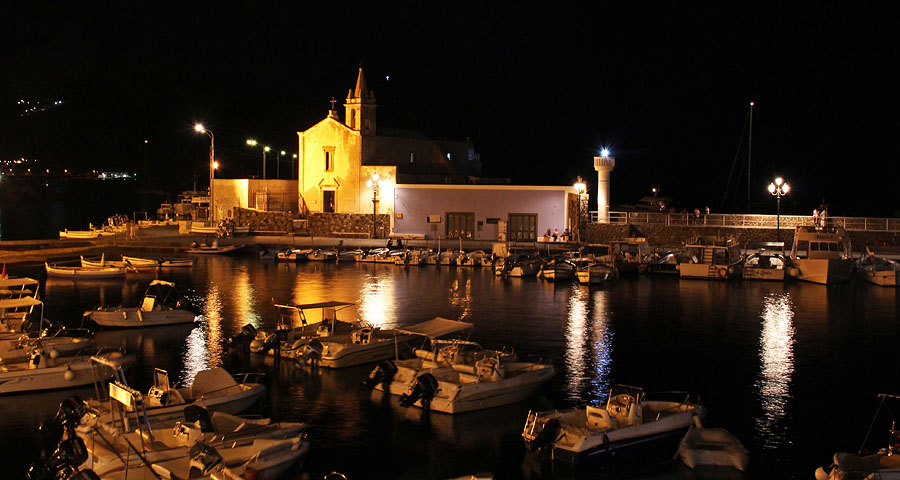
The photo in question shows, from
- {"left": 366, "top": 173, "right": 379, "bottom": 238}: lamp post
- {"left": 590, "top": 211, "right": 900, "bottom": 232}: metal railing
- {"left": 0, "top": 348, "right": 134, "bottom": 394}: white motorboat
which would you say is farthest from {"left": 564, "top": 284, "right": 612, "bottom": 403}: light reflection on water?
{"left": 366, "top": 173, "right": 379, "bottom": 238}: lamp post

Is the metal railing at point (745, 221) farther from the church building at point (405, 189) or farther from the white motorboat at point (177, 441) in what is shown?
the white motorboat at point (177, 441)

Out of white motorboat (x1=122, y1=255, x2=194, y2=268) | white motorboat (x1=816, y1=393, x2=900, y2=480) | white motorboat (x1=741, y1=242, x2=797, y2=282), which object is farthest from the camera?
white motorboat (x1=122, y1=255, x2=194, y2=268)

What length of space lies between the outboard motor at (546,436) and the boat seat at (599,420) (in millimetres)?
730

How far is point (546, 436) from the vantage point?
16.2 metres

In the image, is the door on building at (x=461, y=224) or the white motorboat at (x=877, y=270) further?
the door on building at (x=461, y=224)

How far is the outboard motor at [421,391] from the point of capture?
61.8 feet

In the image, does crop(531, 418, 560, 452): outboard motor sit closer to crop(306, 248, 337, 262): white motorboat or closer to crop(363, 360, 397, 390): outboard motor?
crop(363, 360, 397, 390): outboard motor

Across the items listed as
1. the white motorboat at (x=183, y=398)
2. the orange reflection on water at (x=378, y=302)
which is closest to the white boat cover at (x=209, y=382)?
the white motorboat at (x=183, y=398)

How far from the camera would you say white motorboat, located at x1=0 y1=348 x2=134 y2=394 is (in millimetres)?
19797

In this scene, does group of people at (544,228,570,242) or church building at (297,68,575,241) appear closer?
group of people at (544,228,570,242)

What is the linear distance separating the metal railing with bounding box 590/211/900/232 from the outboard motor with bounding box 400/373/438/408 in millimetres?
37195

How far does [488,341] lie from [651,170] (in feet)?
236

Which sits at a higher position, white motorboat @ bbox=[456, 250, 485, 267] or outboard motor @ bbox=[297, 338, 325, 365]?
white motorboat @ bbox=[456, 250, 485, 267]

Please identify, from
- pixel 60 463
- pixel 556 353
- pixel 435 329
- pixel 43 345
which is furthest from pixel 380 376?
pixel 43 345
